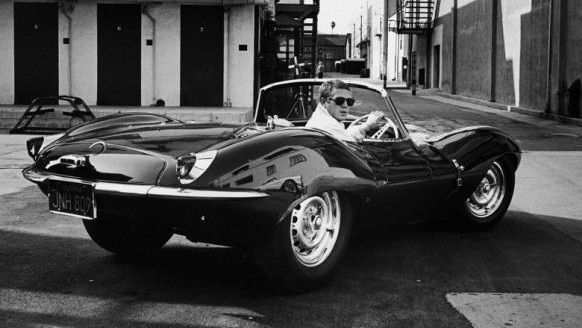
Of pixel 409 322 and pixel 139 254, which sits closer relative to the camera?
pixel 409 322

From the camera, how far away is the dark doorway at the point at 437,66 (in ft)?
136

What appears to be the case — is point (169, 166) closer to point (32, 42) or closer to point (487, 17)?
point (32, 42)

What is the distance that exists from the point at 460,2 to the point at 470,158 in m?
31.4

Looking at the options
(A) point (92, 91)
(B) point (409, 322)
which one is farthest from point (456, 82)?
(B) point (409, 322)

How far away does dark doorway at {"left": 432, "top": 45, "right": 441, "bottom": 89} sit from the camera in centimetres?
4134

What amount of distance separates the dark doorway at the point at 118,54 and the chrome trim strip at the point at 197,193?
16984 millimetres

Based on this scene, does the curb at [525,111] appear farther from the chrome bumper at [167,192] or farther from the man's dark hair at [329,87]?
the chrome bumper at [167,192]

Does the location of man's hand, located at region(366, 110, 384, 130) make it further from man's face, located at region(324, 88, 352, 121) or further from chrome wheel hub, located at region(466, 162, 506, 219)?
chrome wheel hub, located at region(466, 162, 506, 219)

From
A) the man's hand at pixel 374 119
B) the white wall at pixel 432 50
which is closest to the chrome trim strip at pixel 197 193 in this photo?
the man's hand at pixel 374 119

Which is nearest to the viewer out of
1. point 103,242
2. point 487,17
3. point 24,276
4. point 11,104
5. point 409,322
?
point 409,322

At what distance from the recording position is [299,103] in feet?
21.0

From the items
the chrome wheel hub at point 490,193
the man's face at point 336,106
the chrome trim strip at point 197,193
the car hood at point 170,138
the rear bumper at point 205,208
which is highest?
the man's face at point 336,106

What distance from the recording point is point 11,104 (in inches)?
803

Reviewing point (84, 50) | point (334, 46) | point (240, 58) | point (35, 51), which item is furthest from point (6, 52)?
point (334, 46)
